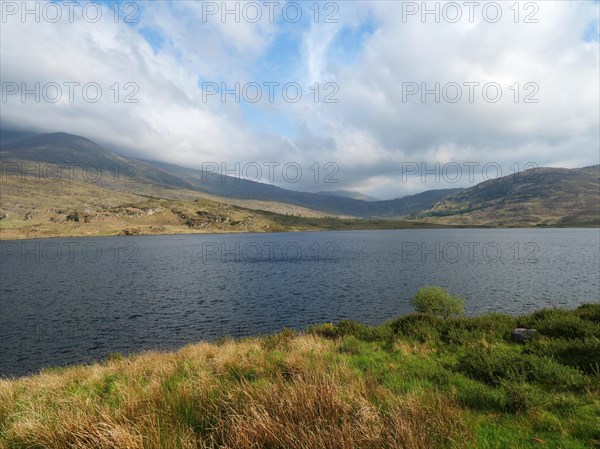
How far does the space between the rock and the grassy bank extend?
9.02 feet

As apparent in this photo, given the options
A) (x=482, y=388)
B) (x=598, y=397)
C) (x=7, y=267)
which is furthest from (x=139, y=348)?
(x=7, y=267)

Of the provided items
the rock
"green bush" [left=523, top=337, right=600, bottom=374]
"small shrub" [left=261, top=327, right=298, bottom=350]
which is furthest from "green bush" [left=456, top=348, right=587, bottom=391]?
"small shrub" [left=261, top=327, right=298, bottom=350]

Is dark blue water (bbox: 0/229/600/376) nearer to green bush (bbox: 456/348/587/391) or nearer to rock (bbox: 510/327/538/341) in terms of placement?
rock (bbox: 510/327/538/341)

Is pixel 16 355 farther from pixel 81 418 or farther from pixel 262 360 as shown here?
pixel 81 418

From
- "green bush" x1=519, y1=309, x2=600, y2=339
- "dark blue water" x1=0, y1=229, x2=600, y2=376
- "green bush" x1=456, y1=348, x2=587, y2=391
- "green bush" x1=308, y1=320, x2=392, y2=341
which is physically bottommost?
"dark blue water" x1=0, y1=229, x2=600, y2=376

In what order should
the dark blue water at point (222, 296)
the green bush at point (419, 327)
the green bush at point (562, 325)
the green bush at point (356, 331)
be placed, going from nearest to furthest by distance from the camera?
the green bush at point (562, 325) < the green bush at point (419, 327) < the green bush at point (356, 331) < the dark blue water at point (222, 296)

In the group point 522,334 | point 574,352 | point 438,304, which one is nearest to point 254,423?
point 574,352

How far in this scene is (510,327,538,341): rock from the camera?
18.3 meters

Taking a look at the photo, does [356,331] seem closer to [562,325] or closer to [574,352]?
[574,352]

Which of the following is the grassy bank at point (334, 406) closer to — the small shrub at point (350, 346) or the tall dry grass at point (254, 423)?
the tall dry grass at point (254, 423)

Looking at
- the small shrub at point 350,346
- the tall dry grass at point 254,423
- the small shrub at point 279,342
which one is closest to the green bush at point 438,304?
the small shrub at point 350,346

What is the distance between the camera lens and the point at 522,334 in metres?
18.6

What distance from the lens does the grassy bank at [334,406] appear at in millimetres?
5664

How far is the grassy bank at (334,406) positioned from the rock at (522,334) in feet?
9.02
